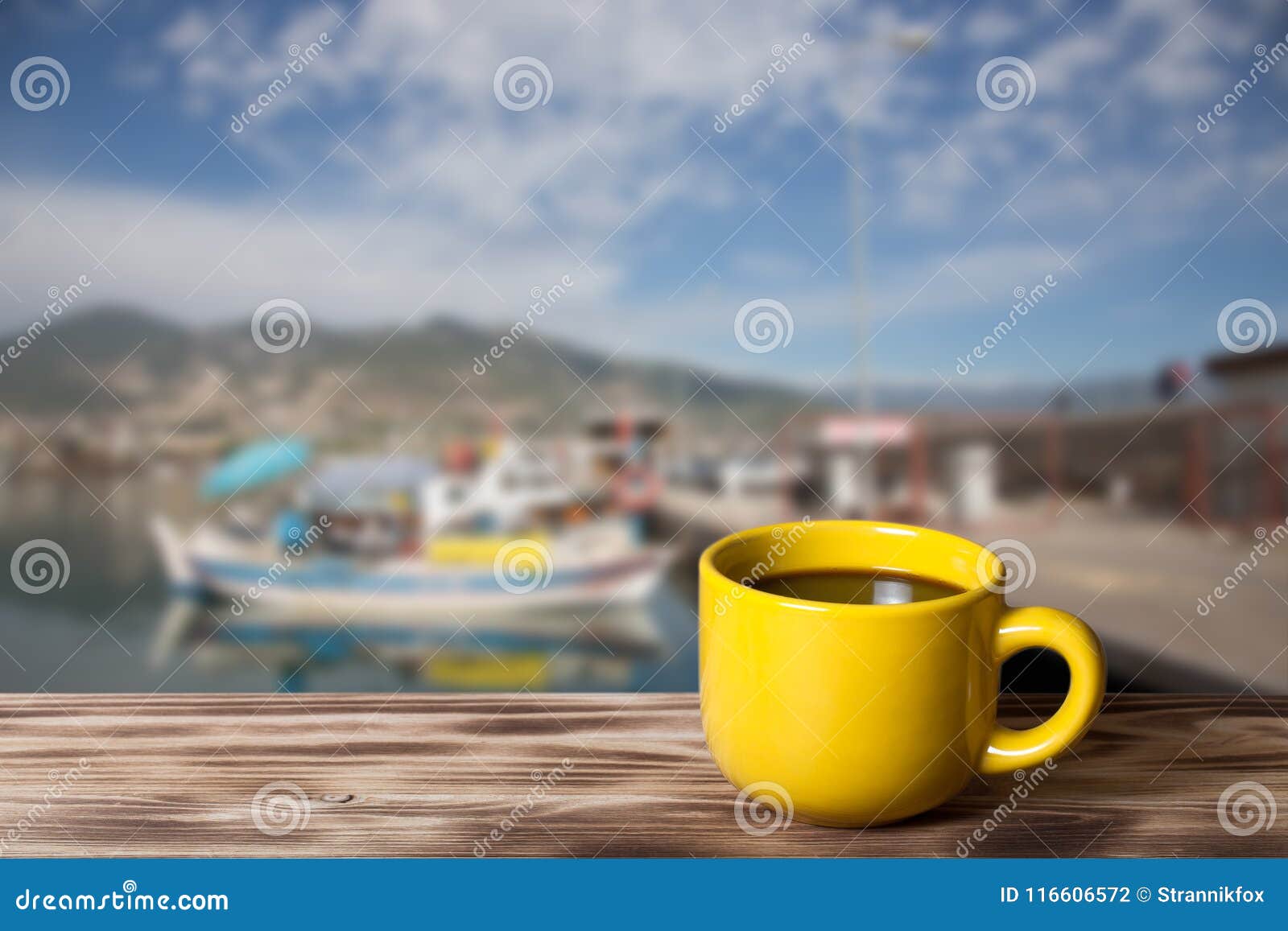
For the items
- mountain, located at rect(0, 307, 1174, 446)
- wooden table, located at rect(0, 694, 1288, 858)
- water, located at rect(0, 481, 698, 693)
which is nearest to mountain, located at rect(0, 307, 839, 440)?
mountain, located at rect(0, 307, 1174, 446)

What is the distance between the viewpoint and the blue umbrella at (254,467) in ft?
4.17

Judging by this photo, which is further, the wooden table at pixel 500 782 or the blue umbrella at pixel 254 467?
the blue umbrella at pixel 254 467

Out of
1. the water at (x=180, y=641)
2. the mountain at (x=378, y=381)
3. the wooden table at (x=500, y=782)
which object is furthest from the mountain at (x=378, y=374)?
the wooden table at (x=500, y=782)

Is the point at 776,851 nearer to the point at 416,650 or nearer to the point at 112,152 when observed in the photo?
the point at 416,650

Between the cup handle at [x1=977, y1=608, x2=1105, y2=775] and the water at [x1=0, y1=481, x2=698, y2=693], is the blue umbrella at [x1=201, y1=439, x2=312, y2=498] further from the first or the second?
the cup handle at [x1=977, y1=608, x2=1105, y2=775]

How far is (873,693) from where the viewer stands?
1.19ft

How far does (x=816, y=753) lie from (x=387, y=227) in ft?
3.51

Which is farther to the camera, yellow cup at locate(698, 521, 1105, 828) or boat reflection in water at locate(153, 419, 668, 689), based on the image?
boat reflection in water at locate(153, 419, 668, 689)

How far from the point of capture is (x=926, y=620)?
0.36 m

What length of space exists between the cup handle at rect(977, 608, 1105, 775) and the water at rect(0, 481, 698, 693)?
799 mm

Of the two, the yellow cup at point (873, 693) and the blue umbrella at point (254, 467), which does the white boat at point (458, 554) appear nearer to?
the blue umbrella at point (254, 467)

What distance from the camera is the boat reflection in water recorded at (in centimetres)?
126

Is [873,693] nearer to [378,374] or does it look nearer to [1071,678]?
[1071,678]

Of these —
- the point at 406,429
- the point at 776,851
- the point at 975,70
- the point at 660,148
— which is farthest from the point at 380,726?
the point at 975,70
